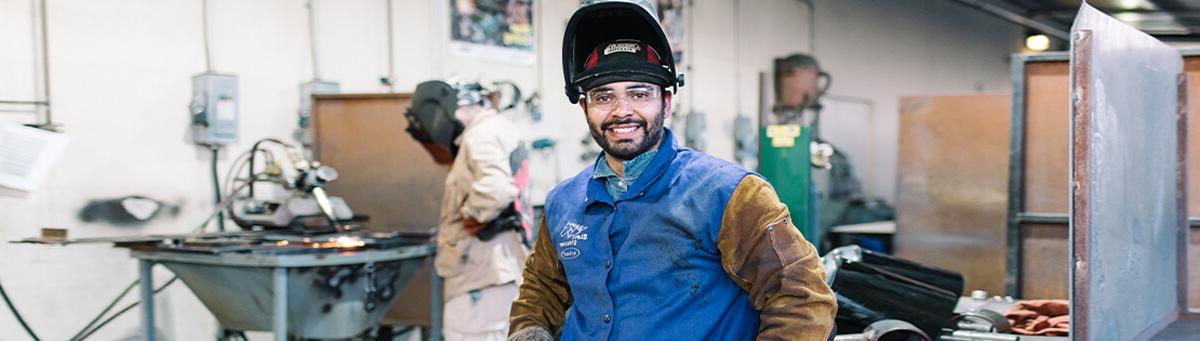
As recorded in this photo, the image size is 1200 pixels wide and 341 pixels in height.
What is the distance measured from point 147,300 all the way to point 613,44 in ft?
7.92

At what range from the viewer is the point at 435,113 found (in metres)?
3.96

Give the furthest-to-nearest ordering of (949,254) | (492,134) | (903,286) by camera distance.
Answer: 1. (949,254)
2. (492,134)
3. (903,286)

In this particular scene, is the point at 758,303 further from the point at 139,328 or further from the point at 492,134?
the point at 139,328

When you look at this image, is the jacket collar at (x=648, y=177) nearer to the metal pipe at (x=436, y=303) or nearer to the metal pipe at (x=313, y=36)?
the metal pipe at (x=436, y=303)

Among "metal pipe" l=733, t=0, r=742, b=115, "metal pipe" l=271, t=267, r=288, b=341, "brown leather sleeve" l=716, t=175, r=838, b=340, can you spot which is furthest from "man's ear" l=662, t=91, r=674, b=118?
"metal pipe" l=733, t=0, r=742, b=115

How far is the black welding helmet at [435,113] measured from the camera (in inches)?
156

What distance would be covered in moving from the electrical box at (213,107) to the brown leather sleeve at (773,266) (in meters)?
2.97

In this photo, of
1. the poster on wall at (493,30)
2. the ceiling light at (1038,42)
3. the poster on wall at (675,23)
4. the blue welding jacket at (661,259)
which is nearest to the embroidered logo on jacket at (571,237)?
the blue welding jacket at (661,259)

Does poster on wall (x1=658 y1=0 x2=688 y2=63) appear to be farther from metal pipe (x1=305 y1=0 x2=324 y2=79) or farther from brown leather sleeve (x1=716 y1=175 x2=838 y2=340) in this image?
brown leather sleeve (x1=716 y1=175 x2=838 y2=340)

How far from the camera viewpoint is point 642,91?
5.55ft

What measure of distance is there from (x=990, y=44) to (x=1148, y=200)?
10129mm

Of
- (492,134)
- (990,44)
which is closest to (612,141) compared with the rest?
(492,134)

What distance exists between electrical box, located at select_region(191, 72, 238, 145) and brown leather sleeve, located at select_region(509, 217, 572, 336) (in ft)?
8.46

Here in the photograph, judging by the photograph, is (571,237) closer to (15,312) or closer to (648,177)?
(648,177)
